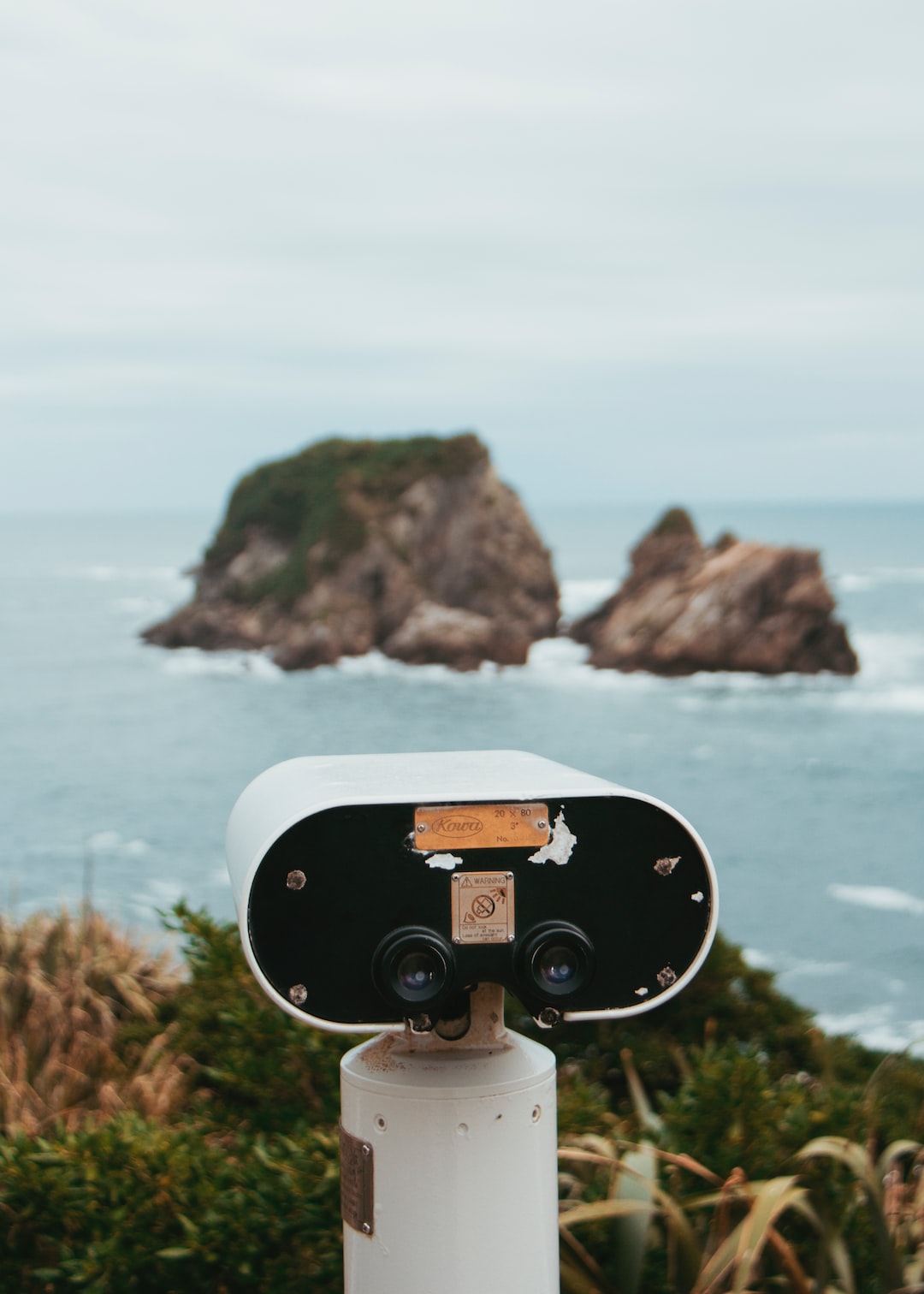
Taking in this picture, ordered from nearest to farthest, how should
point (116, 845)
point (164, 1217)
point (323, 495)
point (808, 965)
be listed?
point (164, 1217) → point (808, 965) → point (116, 845) → point (323, 495)

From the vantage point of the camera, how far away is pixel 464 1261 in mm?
2064

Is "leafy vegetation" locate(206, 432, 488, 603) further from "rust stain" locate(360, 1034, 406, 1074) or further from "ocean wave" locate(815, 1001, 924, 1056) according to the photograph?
"rust stain" locate(360, 1034, 406, 1074)

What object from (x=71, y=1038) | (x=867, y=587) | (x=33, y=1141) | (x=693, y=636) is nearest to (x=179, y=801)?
(x=693, y=636)

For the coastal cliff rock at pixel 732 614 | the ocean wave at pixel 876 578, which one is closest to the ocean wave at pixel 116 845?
the coastal cliff rock at pixel 732 614

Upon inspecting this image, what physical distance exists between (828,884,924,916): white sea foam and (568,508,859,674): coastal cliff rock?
50.2 feet

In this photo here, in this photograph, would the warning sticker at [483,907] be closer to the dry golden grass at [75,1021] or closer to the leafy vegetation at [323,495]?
the dry golden grass at [75,1021]

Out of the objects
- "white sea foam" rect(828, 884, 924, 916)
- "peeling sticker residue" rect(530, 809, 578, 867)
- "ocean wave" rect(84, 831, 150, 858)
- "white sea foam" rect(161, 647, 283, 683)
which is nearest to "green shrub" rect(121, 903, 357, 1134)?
"peeling sticker residue" rect(530, 809, 578, 867)

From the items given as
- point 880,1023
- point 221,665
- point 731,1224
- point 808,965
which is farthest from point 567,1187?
point 221,665

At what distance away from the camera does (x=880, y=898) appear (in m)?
25.6

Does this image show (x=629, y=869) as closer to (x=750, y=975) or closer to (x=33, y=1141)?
(x=33, y=1141)

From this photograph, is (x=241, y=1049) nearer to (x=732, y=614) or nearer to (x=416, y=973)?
(x=416, y=973)

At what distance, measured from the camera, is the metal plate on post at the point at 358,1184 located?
83.6 inches

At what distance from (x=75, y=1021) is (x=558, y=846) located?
13.6 ft

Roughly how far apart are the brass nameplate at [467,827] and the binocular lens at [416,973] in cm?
15
